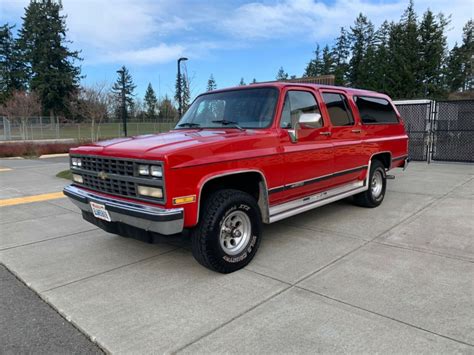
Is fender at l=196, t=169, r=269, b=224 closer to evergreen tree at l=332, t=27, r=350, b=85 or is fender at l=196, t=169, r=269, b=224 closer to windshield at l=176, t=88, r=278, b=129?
windshield at l=176, t=88, r=278, b=129

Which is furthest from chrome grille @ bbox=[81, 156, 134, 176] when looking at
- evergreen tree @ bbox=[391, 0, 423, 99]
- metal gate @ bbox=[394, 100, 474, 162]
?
evergreen tree @ bbox=[391, 0, 423, 99]

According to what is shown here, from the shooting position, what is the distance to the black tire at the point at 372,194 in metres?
6.32

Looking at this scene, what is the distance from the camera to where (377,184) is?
659 cm

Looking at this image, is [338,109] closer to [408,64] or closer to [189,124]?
[189,124]

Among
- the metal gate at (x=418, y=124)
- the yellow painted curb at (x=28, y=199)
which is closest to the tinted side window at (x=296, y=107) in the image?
the yellow painted curb at (x=28, y=199)

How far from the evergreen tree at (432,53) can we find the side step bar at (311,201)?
118ft

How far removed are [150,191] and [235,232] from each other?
3.52 ft

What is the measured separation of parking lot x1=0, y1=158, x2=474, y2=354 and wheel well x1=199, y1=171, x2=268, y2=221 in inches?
22.2

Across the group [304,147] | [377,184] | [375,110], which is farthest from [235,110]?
[377,184]

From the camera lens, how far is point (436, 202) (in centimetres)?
682

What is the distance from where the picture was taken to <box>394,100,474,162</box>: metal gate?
42.4ft

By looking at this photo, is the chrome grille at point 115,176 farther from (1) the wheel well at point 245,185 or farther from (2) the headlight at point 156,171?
(1) the wheel well at point 245,185

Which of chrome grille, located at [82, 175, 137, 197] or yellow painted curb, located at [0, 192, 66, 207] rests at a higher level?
chrome grille, located at [82, 175, 137, 197]

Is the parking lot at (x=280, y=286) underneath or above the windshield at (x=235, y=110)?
underneath
